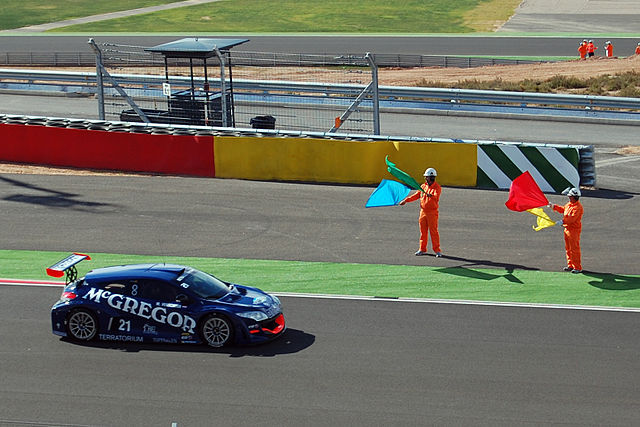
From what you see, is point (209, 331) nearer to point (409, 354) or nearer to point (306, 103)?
point (409, 354)

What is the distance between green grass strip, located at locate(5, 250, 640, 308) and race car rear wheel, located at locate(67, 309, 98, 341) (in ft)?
11.4

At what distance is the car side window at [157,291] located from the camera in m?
13.0

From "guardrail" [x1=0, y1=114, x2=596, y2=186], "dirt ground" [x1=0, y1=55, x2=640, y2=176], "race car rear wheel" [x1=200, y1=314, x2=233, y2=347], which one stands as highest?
"dirt ground" [x1=0, y1=55, x2=640, y2=176]

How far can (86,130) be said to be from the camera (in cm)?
2447

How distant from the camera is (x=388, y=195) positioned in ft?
57.3

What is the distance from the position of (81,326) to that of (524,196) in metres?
8.31

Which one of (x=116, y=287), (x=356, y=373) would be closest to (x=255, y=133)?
(x=116, y=287)

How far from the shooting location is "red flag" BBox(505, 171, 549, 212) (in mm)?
16750

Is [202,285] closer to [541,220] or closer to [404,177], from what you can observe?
[404,177]

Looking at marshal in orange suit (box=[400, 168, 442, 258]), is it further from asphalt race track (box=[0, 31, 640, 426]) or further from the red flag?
A: the red flag

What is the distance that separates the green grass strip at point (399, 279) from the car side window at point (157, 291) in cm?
311

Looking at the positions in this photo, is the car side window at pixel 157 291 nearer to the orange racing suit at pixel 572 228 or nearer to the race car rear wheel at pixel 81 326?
the race car rear wheel at pixel 81 326

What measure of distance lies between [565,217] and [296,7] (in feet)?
206

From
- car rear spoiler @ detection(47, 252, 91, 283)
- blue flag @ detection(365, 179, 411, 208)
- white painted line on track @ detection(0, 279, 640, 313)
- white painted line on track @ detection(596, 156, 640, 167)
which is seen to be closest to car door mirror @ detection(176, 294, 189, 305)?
car rear spoiler @ detection(47, 252, 91, 283)
